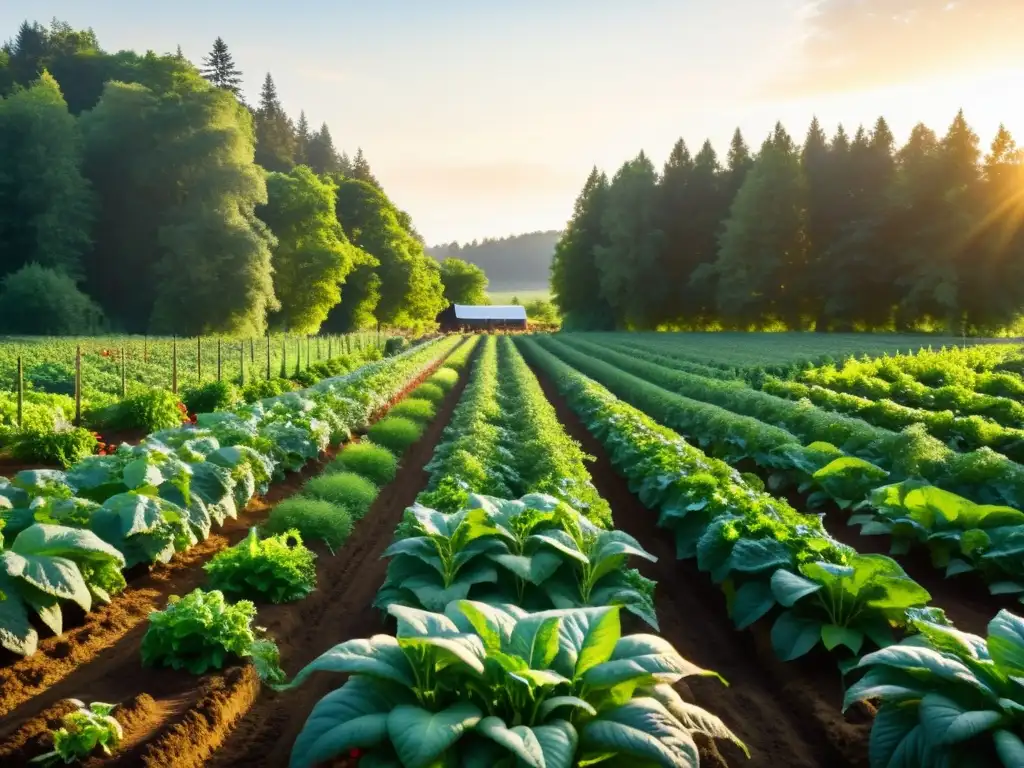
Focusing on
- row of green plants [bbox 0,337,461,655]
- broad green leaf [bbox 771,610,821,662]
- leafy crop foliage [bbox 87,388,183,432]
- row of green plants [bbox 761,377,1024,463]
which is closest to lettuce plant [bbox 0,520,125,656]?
row of green plants [bbox 0,337,461,655]

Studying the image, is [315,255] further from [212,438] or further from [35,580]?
[35,580]

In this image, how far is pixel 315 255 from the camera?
4762 cm

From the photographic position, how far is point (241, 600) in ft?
18.1

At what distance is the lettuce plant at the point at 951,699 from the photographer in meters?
3.12

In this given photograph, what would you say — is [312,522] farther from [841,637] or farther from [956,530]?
[956,530]

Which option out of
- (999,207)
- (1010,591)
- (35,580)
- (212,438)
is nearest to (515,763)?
(35,580)

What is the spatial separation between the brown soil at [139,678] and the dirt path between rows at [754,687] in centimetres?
259

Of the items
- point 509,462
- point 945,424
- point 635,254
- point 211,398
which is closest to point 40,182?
point 211,398

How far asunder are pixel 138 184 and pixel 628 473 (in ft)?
114

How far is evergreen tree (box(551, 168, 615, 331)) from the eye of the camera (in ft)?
238

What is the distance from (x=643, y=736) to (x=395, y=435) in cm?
1027

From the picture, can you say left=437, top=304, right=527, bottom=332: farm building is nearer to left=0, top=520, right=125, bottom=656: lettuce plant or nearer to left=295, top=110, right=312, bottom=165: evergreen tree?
left=295, top=110, right=312, bottom=165: evergreen tree

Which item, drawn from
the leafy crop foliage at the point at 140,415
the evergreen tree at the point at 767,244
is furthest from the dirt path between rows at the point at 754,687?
the evergreen tree at the point at 767,244

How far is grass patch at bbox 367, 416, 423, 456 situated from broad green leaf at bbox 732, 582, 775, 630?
7884 mm
